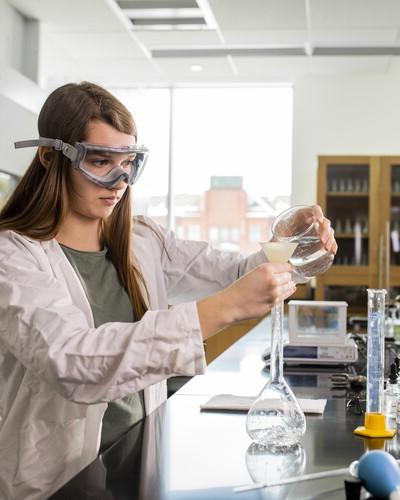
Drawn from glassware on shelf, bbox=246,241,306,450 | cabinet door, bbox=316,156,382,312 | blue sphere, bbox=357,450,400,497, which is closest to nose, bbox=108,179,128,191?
glassware on shelf, bbox=246,241,306,450

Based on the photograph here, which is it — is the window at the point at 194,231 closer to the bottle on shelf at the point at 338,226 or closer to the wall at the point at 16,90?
the bottle on shelf at the point at 338,226

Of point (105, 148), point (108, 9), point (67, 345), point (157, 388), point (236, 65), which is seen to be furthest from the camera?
point (236, 65)

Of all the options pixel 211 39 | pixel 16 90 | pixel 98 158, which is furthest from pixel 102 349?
pixel 211 39

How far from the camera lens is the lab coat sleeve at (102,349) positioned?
125cm

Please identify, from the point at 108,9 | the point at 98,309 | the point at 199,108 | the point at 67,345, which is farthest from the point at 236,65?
the point at 67,345

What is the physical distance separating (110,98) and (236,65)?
5.42m

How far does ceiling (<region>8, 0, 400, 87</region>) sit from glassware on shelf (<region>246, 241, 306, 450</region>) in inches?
169

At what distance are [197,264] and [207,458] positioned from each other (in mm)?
870

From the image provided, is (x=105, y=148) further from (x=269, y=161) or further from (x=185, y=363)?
(x=269, y=161)

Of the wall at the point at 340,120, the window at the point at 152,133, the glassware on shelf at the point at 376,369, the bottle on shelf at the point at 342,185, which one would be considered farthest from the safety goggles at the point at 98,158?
the window at the point at 152,133

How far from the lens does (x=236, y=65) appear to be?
22.6 feet

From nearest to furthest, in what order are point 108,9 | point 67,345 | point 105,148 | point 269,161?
point 67,345 → point 105,148 → point 108,9 → point 269,161

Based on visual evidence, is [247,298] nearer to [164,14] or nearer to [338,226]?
[164,14]

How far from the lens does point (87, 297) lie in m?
1.66
